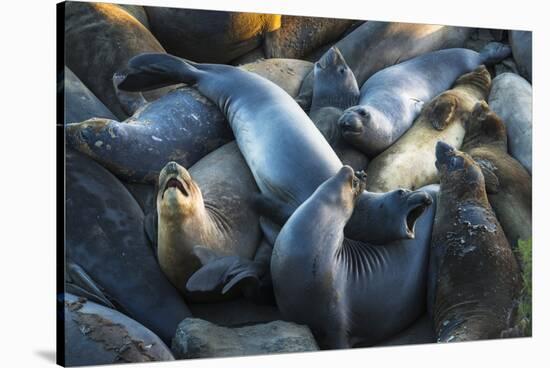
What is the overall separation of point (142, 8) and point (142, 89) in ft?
1.69

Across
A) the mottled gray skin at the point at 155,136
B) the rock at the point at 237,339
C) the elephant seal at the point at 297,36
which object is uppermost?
the elephant seal at the point at 297,36

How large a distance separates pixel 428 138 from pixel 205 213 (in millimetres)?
1560

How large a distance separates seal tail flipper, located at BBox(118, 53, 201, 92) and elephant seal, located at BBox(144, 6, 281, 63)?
0.27 ft

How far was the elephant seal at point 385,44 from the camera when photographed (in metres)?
6.07

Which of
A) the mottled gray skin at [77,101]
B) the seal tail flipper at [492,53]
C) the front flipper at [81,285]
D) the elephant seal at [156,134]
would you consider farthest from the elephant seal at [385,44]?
the front flipper at [81,285]

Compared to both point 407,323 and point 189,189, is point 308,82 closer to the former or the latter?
point 189,189

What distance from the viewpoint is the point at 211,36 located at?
18.7 ft

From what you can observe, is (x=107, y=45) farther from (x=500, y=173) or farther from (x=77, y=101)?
(x=500, y=173)

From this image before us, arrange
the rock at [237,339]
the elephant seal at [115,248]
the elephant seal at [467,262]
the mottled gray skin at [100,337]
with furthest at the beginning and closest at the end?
the elephant seal at [467,262], the rock at [237,339], the elephant seal at [115,248], the mottled gray skin at [100,337]

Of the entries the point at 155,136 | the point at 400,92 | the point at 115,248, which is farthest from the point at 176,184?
the point at 400,92

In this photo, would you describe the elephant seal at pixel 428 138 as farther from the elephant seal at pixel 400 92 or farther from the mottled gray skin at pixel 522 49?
the mottled gray skin at pixel 522 49

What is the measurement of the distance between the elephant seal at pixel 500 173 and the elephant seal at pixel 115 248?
2.14 metres

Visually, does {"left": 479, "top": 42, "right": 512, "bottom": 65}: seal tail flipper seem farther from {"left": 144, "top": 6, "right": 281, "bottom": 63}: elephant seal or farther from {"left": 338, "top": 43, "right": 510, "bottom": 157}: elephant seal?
{"left": 144, "top": 6, "right": 281, "bottom": 63}: elephant seal

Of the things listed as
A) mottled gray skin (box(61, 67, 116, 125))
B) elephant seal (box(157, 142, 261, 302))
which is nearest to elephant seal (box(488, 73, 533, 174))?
elephant seal (box(157, 142, 261, 302))
